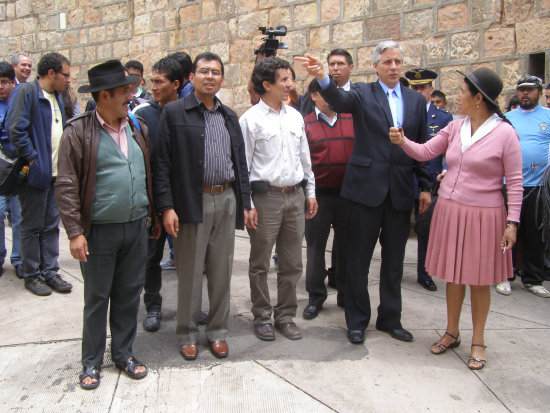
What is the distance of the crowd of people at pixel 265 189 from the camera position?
9.90 ft

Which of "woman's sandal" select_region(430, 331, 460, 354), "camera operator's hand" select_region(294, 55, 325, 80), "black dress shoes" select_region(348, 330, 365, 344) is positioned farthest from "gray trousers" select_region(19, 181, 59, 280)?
"woman's sandal" select_region(430, 331, 460, 354)

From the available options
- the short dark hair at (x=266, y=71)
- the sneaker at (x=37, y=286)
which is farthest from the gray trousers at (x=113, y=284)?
the sneaker at (x=37, y=286)

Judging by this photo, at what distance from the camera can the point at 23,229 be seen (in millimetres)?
4590

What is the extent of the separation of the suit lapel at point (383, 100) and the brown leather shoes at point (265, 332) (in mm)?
1697

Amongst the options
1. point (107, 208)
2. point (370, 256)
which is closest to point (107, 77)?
point (107, 208)

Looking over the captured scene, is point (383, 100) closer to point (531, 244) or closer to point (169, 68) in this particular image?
point (169, 68)

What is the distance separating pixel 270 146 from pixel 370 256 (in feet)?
3.54

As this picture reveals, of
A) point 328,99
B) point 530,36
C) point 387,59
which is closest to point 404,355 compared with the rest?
point 328,99

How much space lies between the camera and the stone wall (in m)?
6.34

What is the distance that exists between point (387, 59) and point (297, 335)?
6.77ft

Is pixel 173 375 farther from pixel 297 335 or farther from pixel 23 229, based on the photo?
pixel 23 229

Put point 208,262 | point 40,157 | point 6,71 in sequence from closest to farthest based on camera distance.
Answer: point 208,262
point 40,157
point 6,71

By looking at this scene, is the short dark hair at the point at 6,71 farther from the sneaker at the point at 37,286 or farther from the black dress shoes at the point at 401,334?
the black dress shoes at the point at 401,334

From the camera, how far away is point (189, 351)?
339 cm
